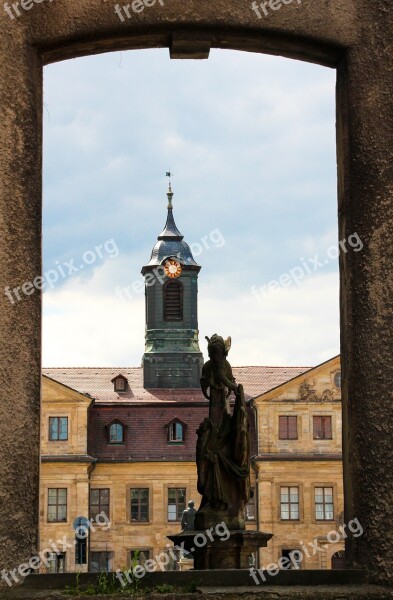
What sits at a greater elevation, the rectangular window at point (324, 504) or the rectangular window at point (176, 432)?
the rectangular window at point (176, 432)

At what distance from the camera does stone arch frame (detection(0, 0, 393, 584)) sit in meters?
3.86

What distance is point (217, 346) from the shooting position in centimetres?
979

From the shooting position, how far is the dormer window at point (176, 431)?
4447 cm

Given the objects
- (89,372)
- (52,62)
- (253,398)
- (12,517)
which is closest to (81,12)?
(52,62)

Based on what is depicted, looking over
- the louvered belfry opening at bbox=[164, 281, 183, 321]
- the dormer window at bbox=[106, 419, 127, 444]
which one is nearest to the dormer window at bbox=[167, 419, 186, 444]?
the dormer window at bbox=[106, 419, 127, 444]

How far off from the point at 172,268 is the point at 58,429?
12158mm

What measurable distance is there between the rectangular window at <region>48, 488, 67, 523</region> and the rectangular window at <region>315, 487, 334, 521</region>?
374 inches

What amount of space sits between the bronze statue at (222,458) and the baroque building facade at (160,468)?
32.8 metres

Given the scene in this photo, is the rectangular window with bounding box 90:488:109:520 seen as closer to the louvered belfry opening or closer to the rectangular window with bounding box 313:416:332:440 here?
the rectangular window with bounding box 313:416:332:440

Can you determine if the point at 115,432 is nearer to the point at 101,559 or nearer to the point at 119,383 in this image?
the point at 119,383

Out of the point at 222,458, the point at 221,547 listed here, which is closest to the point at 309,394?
the point at 222,458

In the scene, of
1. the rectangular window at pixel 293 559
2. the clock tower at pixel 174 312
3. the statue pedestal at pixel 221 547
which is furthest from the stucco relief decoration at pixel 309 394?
the statue pedestal at pixel 221 547

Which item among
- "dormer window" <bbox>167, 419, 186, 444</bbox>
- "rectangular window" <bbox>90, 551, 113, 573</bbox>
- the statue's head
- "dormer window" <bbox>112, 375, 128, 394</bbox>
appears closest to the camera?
the statue's head

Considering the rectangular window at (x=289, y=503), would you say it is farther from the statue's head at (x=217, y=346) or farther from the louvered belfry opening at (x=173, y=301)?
the statue's head at (x=217, y=346)
